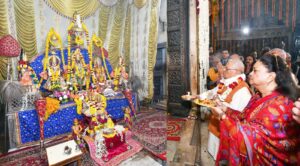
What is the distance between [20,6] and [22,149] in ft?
7.82

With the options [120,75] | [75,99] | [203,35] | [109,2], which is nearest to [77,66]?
[75,99]

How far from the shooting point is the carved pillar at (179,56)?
0.99 metres

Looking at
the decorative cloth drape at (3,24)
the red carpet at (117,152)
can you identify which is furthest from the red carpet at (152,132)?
the decorative cloth drape at (3,24)

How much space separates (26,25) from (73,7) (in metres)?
0.90

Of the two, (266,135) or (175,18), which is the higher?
(175,18)

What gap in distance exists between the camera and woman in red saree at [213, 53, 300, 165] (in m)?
0.62

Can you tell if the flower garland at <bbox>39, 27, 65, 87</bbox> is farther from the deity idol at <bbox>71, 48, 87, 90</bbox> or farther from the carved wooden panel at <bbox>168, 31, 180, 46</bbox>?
the carved wooden panel at <bbox>168, 31, 180, 46</bbox>

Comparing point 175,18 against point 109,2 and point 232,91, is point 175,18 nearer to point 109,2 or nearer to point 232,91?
point 232,91

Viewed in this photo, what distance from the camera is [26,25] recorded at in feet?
8.96

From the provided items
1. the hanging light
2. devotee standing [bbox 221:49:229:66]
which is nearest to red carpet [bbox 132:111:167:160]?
devotee standing [bbox 221:49:229:66]

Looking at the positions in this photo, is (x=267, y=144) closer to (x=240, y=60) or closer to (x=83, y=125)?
(x=240, y=60)

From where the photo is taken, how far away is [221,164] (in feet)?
2.68

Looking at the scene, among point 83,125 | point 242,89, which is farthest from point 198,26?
point 83,125

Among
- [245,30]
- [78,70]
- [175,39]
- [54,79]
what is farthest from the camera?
[78,70]
